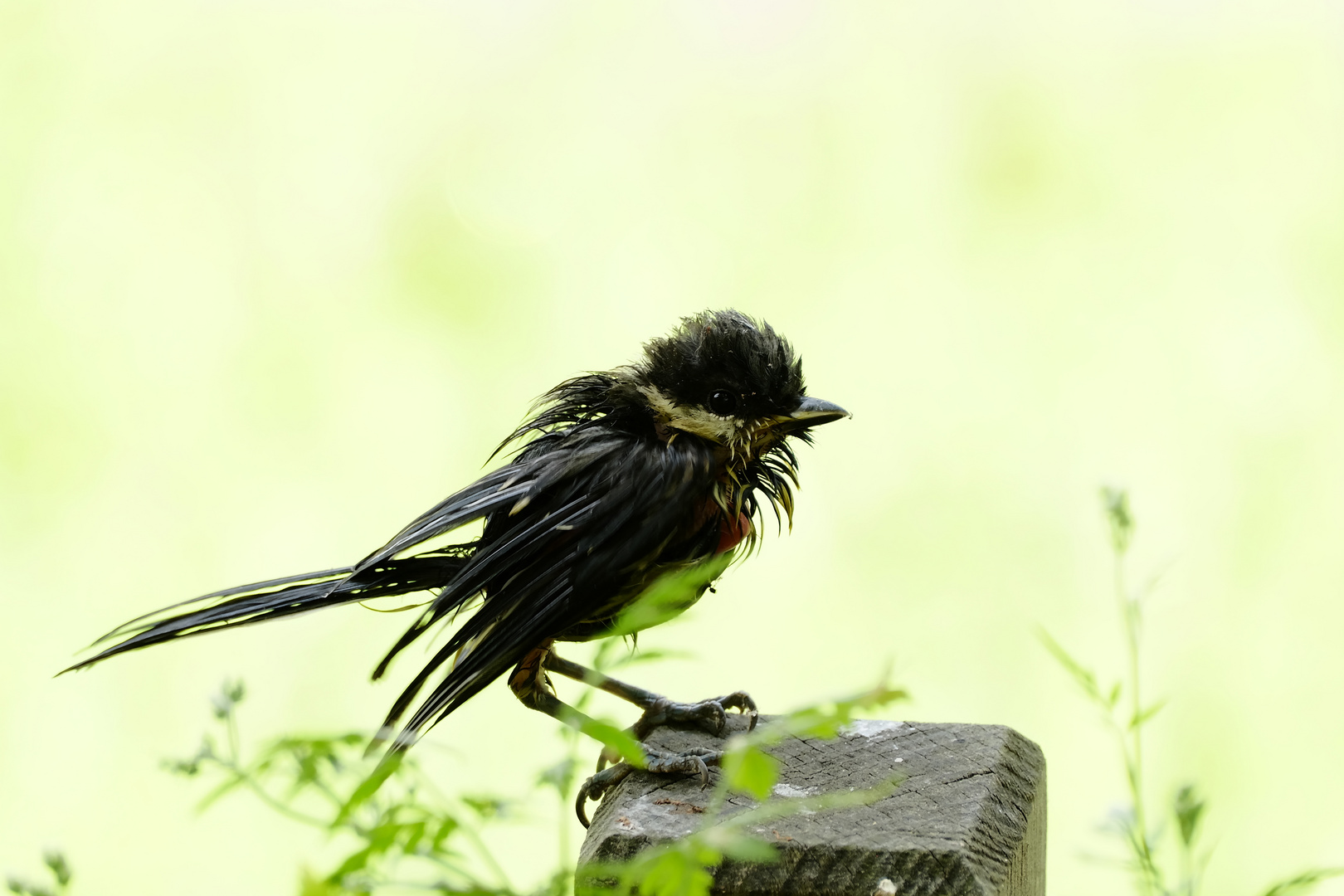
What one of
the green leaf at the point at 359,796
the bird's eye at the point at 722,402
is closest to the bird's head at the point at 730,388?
the bird's eye at the point at 722,402

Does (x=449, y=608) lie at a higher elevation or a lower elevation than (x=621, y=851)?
higher

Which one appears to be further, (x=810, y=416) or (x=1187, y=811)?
(x=810, y=416)

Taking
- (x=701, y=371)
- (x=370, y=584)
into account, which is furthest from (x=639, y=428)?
(x=370, y=584)

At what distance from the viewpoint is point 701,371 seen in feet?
4.32

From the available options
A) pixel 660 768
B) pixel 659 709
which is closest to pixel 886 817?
pixel 660 768

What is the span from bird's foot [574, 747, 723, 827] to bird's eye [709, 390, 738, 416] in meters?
0.36

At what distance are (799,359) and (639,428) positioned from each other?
0.20 metres

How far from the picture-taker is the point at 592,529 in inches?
47.3

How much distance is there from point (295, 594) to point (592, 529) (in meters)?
0.33

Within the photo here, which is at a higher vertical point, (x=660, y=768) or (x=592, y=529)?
(x=592, y=529)

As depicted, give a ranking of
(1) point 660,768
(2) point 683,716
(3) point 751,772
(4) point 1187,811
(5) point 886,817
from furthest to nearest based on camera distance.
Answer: (2) point 683,716 → (1) point 660,768 → (5) point 886,817 → (4) point 1187,811 → (3) point 751,772

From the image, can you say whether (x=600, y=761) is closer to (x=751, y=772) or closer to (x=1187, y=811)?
(x=1187, y=811)

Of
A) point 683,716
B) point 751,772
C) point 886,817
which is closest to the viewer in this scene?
point 751,772

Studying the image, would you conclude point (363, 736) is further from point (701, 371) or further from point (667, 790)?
point (701, 371)
